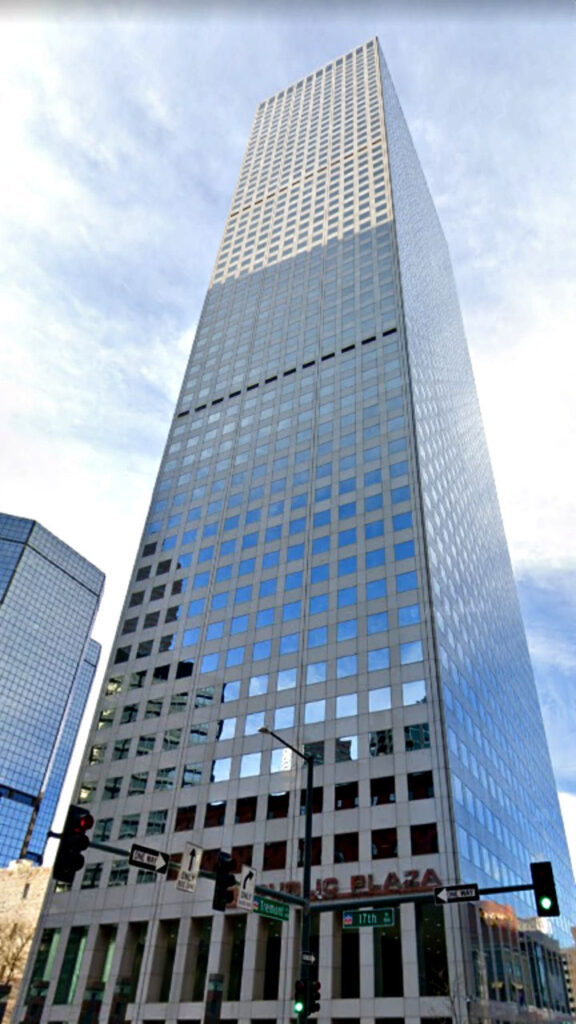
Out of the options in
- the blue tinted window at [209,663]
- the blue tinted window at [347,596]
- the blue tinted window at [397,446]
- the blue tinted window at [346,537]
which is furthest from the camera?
the blue tinted window at [397,446]

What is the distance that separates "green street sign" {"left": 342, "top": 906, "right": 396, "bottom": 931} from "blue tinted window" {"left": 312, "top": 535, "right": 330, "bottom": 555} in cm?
4036

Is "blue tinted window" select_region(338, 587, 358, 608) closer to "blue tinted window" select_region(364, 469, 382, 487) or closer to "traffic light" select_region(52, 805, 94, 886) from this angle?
"blue tinted window" select_region(364, 469, 382, 487)

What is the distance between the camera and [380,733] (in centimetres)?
4856

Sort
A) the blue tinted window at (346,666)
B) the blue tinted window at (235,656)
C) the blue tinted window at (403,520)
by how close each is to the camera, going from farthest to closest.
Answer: the blue tinted window at (235,656), the blue tinted window at (403,520), the blue tinted window at (346,666)

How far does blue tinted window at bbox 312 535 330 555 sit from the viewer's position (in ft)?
204

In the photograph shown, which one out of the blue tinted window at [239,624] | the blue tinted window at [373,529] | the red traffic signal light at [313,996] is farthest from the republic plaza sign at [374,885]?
the blue tinted window at [373,529]

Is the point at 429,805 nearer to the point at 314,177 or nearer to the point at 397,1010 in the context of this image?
the point at 397,1010

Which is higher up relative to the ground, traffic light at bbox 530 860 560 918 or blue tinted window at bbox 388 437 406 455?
blue tinted window at bbox 388 437 406 455

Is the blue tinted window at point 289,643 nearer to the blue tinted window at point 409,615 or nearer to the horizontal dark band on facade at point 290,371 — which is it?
the blue tinted window at point 409,615

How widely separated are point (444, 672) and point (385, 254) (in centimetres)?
5988

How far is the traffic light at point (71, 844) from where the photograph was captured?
49.8ft

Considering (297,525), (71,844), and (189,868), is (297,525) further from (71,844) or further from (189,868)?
(71,844)

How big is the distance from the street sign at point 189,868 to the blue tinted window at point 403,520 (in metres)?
41.9

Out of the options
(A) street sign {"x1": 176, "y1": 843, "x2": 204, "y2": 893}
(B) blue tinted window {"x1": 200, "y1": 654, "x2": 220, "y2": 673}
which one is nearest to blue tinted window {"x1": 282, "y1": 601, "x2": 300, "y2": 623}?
(B) blue tinted window {"x1": 200, "y1": 654, "x2": 220, "y2": 673}
